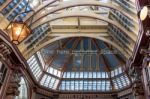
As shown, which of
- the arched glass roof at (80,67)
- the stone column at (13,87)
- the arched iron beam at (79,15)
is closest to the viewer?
the stone column at (13,87)

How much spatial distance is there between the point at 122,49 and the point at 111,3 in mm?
5091

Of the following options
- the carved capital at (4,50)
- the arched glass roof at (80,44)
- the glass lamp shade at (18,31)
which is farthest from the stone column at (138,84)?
the glass lamp shade at (18,31)

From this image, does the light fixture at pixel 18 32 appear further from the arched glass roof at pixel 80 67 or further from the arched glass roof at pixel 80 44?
the arched glass roof at pixel 80 67

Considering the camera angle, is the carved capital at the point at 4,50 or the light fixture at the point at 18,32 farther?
the carved capital at the point at 4,50

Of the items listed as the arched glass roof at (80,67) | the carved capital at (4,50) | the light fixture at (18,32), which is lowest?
the light fixture at (18,32)

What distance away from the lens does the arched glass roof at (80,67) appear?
86.0 feet

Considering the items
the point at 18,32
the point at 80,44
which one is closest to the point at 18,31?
the point at 18,32

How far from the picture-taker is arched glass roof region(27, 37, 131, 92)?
26.2 m

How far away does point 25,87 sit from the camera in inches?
876

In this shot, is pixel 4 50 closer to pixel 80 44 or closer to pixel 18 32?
pixel 18 32

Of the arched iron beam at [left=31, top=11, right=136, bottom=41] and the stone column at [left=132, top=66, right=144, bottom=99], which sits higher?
the arched iron beam at [left=31, top=11, right=136, bottom=41]

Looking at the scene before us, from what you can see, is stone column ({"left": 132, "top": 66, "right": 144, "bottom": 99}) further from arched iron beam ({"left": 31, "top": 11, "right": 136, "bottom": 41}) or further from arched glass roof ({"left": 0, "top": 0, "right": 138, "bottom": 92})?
arched iron beam ({"left": 31, "top": 11, "right": 136, "bottom": 41})

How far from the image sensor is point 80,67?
28.1 m

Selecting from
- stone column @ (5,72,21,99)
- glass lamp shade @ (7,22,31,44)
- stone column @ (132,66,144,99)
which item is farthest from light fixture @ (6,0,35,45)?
stone column @ (132,66,144,99)
